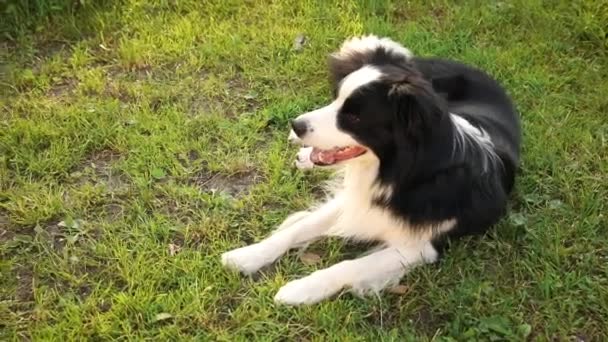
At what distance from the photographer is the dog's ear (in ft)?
8.06

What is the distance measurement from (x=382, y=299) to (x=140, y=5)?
2935mm

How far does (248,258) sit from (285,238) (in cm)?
19

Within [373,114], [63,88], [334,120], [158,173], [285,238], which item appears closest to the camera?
[373,114]

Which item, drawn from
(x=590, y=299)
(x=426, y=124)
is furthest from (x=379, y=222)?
(x=590, y=299)

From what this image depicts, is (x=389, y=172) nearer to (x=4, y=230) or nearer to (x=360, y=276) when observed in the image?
(x=360, y=276)

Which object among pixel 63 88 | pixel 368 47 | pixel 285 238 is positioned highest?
pixel 368 47

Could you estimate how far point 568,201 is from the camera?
3.35 meters

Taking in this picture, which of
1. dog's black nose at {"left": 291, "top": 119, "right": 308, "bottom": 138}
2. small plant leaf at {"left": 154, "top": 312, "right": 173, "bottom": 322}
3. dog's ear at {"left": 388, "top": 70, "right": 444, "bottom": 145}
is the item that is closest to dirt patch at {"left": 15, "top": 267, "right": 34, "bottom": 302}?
small plant leaf at {"left": 154, "top": 312, "right": 173, "bottom": 322}

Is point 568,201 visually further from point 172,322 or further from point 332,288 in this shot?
point 172,322

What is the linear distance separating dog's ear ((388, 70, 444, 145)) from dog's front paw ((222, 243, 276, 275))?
0.81 meters

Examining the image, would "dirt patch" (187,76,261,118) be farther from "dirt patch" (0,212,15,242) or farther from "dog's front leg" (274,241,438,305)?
"dog's front leg" (274,241,438,305)

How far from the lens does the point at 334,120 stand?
2695 mm

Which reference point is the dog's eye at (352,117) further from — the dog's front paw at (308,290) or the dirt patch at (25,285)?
the dirt patch at (25,285)

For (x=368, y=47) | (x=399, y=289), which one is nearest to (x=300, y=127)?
(x=368, y=47)
